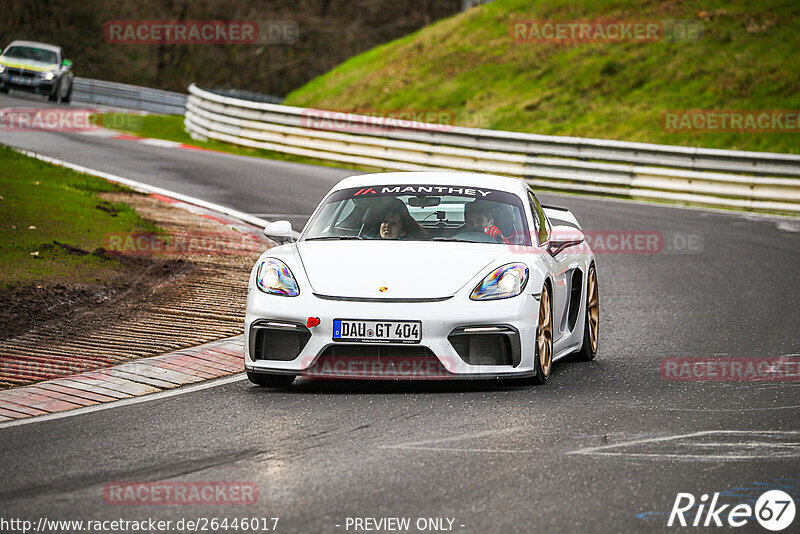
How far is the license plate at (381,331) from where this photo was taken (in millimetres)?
7281

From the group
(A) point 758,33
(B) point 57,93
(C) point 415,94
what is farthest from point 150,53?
(A) point 758,33

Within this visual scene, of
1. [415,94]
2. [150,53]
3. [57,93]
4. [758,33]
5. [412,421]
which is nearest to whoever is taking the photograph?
[412,421]

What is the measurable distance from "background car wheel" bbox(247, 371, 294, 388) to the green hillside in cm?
1830

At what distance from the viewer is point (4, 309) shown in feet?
31.5

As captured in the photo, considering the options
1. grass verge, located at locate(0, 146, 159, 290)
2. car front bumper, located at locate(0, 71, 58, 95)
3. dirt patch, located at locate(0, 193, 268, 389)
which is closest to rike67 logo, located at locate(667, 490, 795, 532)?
dirt patch, located at locate(0, 193, 268, 389)

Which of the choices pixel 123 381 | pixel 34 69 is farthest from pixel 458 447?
pixel 34 69

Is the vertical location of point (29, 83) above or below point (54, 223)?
above

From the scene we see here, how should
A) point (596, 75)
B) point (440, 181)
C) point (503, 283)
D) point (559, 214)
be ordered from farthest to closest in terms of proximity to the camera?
point (596, 75)
point (559, 214)
point (440, 181)
point (503, 283)

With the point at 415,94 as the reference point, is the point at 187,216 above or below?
below

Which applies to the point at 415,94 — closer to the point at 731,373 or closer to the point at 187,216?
the point at 187,216

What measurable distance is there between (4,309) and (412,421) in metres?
4.22

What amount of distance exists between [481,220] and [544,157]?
14853 millimetres

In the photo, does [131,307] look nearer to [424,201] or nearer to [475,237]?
[424,201]

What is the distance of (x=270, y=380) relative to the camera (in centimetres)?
778
